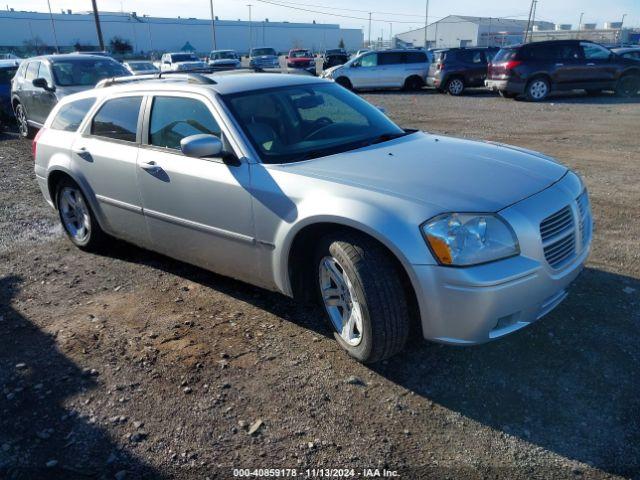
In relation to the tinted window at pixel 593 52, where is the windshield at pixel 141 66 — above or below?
below

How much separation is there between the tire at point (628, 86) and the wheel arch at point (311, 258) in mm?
17285

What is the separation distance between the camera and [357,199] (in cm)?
304

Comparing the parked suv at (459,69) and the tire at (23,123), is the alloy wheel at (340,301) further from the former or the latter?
the parked suv at (459,69)

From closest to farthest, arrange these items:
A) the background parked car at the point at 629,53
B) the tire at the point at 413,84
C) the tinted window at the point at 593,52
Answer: the tinted window at the point at 593,52
the background parked car at the point at 629,53
the tire at the point at 413,84

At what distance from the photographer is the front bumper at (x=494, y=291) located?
2752mm

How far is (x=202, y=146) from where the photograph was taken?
3482 mm

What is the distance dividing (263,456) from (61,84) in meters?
9.99

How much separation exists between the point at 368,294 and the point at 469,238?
62 centimetres

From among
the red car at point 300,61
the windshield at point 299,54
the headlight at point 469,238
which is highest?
the headlight at point 469,238

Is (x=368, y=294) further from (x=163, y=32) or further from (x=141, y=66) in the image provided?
(x=163, y=32)

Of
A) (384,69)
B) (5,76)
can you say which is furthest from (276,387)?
(384,69)

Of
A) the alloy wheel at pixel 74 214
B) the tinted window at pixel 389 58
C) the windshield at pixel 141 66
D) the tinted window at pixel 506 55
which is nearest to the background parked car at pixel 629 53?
the tinted window at pixel 506 55

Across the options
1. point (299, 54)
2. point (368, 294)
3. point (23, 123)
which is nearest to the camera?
point (368, 294)

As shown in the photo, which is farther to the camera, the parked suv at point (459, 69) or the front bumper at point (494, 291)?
the parked suv at point (459, 69)
